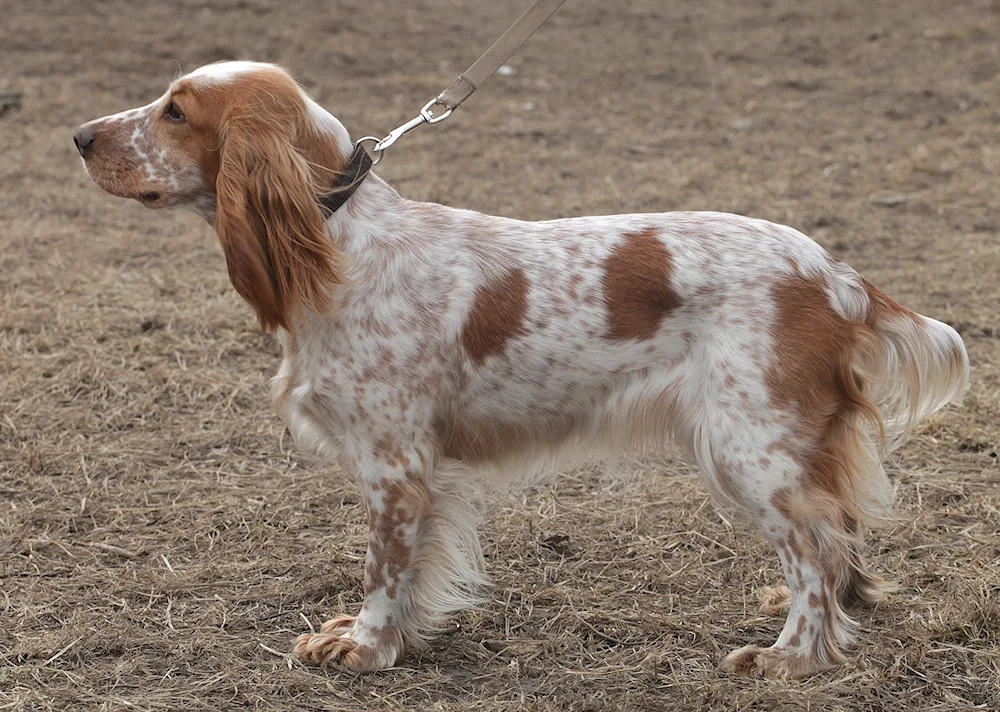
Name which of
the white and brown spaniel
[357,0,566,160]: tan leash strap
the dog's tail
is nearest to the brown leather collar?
the white and brown spaniel

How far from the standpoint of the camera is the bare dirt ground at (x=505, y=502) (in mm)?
3281

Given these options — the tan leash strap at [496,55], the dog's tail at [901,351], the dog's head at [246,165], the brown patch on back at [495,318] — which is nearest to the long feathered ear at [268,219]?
the dog's head at [246,165]

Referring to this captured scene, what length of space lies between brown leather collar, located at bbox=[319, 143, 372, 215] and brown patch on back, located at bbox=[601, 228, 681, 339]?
2.33 feet

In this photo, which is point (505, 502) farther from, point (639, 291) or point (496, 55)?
point (496, 55)

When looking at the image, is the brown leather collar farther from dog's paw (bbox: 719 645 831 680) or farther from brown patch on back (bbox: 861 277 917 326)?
dog's paw (bbox: 719 645 831 680)

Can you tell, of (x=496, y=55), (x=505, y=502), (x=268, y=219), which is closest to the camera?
(x=268, y=219)

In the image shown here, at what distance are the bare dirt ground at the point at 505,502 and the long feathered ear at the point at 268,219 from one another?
1046 millimetres

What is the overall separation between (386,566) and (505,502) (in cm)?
104

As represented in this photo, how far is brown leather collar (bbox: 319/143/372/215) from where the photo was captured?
127 inches

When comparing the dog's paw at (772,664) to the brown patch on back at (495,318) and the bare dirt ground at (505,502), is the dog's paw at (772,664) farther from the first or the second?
the brown patch on back at (495,318)

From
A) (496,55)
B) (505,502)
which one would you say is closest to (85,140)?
(496,55)

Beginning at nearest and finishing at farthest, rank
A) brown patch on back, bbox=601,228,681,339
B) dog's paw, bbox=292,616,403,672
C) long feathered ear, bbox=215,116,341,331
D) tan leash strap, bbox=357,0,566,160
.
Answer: long feathered ear, bbox=215,116,341,331 < brown patch on back, bbox=601,228,681,339 < dog's paw, bbox=292,616,403,672 < tan leash strap, bbox=357,0,566,160

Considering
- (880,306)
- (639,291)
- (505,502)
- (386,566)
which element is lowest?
(505,502)

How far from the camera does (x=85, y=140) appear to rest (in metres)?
3.35
